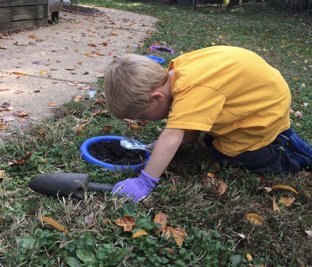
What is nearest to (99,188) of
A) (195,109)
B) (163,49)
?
(195,109)

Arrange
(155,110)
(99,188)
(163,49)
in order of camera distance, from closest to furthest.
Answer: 1. (99,188)
2. (155,110)
3. (163,49)

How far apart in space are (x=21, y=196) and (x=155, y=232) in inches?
30.0

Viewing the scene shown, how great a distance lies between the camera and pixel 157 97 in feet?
6.36

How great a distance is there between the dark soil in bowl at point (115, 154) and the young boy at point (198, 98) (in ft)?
1.29

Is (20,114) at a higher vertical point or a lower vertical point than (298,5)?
lower

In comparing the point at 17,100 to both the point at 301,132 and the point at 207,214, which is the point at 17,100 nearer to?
the point at 207,214

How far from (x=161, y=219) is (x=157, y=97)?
71cm

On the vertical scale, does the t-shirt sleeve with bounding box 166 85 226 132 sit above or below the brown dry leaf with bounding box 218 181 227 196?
above

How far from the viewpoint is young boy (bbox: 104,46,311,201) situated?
1797 mm

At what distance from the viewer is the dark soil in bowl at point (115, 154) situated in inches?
89.4

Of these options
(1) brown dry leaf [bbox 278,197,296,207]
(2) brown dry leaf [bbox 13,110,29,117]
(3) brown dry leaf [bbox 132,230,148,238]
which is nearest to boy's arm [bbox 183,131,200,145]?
(1) brown dry leaf [bbox 278,197,296,207]

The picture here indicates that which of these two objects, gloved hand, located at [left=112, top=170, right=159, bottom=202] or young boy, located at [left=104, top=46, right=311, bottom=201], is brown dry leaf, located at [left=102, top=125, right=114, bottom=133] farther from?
gloved hand, located at [left=112, top=170, right=159, bottom=202]

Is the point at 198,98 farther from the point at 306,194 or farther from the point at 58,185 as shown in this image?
the point at 306,194

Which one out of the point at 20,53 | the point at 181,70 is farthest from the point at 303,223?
the point at 20,53
